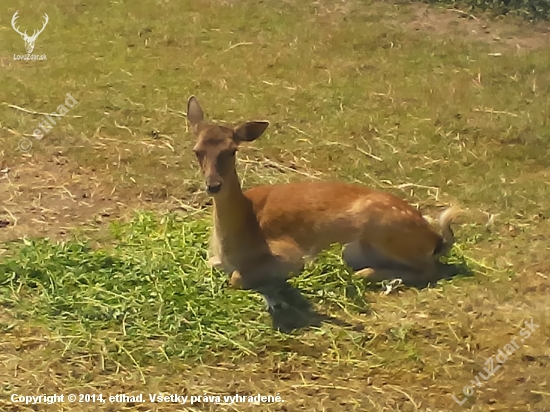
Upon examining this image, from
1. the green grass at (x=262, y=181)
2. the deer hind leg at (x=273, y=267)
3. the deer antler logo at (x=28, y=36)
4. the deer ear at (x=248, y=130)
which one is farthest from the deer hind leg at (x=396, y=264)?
the deer antler logo at (x=28, y=36)

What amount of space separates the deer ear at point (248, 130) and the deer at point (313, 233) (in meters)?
0.12

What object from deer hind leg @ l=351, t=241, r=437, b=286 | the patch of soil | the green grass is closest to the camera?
the green grass

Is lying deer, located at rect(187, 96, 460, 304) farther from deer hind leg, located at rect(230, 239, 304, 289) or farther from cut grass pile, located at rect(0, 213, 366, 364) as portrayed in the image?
cut grass pile, located at rect(0, 213, 366, 364)

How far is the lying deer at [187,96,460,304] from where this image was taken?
5.50 meters

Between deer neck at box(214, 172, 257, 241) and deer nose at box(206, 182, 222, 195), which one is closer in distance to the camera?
deer nose at box(206, 182, 222, 195)

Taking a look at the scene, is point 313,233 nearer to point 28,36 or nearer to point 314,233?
point 314,233

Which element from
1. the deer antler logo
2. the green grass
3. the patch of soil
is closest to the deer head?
the green grass

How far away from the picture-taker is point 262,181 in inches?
278

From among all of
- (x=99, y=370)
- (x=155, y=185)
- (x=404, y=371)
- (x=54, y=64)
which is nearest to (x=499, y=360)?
(x=404, y=371)

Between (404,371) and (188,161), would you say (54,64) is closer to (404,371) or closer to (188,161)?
(188,161)

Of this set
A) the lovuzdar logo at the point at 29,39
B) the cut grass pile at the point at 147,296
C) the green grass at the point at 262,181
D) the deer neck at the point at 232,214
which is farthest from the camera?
the lovuzdar logo at the point at 29,39

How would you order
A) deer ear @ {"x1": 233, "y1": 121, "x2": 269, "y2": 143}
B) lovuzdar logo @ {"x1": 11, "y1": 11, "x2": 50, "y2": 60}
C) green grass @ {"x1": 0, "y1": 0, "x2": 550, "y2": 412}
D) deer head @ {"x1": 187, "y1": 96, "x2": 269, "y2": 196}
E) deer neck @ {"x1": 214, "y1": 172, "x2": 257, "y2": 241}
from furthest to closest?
lovuzdar logo @ {"x1": 11, "y1": 11, "x2": 50, "y2": 60} → deer neck @ {"x1": 214, "y1": 172, "x2": 257, "y2": 241} → deer ear @ {"x1": 233, "y1": 121, "x2": 269, "y2": 143} → deer head @ {"x1": 187, "y1": 96, "x2": 269, "y2": 196} → green grass @ {"x1": 0, "y1": 0, "x2": 550, "y2": 412}

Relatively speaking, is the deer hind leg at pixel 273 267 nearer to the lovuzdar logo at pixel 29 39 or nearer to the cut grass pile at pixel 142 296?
the cut grass pile at pixel 142 296

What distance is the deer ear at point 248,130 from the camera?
5.29m
